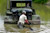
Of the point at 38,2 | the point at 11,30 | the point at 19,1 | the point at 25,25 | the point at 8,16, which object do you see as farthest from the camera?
the point at 38,2

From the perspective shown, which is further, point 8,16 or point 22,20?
point 8,16

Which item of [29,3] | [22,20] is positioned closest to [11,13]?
[22,20]

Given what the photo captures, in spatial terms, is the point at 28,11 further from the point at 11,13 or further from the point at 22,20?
the point at 22,20

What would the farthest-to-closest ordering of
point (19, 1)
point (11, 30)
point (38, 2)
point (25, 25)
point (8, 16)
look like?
1. point (38, 2)
2. point (19, 1)
3. point (8, 16)
4. point (25, 25)
5. point (11, 30)

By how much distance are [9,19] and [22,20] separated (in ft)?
7.26

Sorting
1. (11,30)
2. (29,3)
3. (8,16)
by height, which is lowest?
(11,30)

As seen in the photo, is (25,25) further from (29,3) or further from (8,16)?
(29,3)

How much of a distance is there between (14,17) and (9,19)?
1.52ft

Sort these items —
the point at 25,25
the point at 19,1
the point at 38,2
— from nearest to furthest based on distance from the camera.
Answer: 1. the point at 25,25
2. the point at 19,1
3. the point at 38,2

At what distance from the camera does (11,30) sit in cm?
1376

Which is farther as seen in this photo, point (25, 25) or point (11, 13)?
point (11, 13)

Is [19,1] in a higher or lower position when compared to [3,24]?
higher

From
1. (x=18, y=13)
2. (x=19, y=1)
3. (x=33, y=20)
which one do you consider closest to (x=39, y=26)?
(x=33, y=20)

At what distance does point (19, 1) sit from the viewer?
1938 cm
